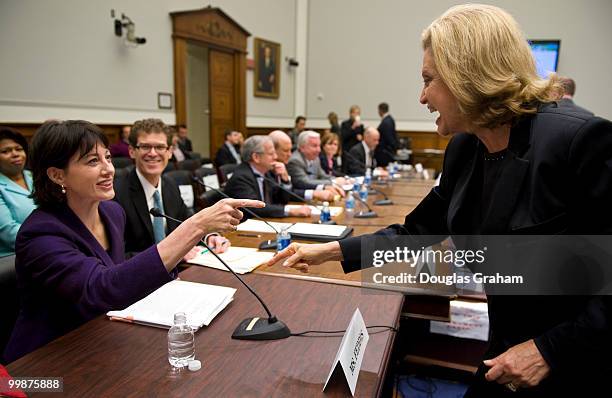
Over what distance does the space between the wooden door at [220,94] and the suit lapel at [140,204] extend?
6.49 m

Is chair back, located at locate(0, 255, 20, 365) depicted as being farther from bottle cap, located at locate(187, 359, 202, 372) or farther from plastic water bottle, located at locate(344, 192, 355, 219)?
plastic water bottle, located at locate(344, 192, 355, 219)

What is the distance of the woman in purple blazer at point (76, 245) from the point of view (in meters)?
1.17

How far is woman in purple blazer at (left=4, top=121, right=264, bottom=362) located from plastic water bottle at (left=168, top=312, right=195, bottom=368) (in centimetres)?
13

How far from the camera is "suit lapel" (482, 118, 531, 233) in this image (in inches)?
39.2

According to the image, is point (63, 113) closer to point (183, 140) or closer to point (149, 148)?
point (183, 140)

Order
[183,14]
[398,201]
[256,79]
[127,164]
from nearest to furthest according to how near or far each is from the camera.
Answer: [398,201], [127,164], [183,14], [256,79]

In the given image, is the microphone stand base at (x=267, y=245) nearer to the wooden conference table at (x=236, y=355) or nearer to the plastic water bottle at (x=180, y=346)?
the wooden conference table at (x=236, y=355)

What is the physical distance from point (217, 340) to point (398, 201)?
111 inches

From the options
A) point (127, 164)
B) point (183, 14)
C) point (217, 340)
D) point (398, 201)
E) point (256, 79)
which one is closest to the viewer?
point (217, 340)

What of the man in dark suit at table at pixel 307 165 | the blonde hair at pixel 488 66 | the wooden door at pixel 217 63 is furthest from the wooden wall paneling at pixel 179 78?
the blonde hair at pixel 488 66

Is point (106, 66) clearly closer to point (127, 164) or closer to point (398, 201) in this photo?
point (127, 164)

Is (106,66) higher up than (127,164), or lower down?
higher up

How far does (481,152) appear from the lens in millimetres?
1197

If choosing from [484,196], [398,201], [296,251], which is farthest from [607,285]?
[398,201]
